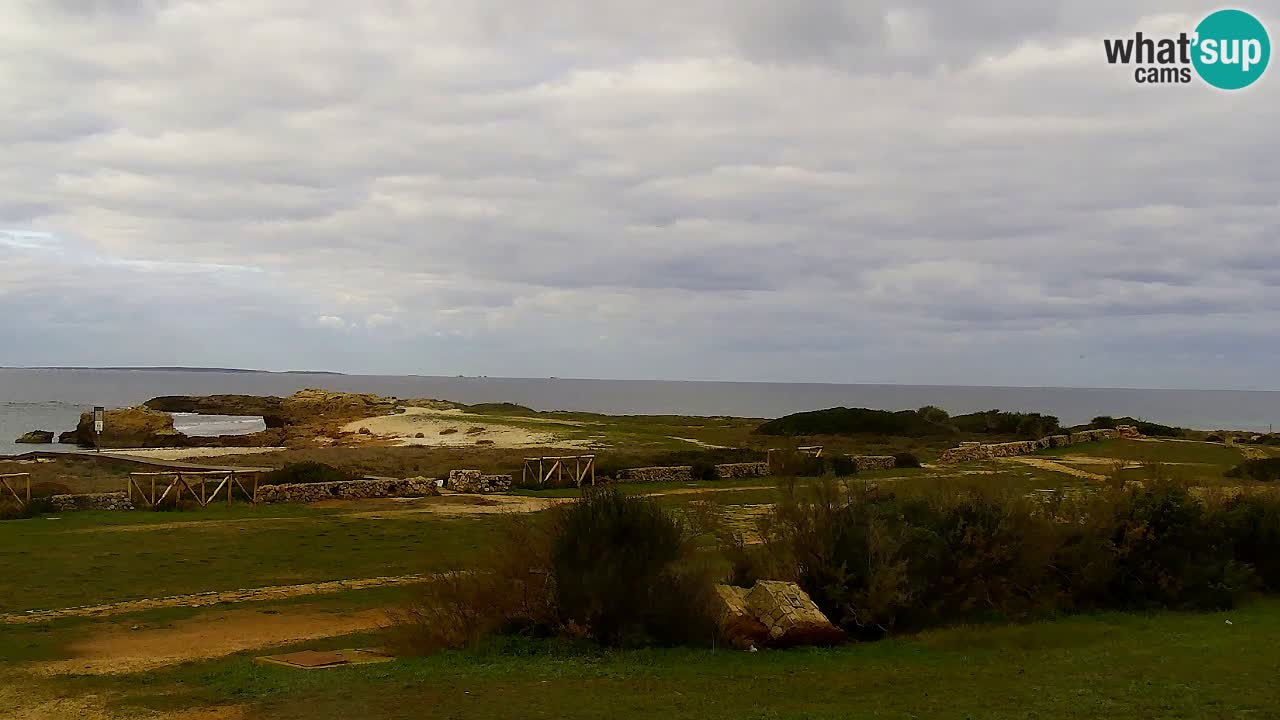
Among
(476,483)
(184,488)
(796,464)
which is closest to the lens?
(184,488)

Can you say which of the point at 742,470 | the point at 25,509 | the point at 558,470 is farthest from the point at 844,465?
the point at 25,509

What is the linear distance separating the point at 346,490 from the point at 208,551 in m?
10.2

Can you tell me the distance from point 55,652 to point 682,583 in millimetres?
7566

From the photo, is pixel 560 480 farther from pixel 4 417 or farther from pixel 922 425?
pixel 4 417

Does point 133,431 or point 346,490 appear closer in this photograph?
point 346,490

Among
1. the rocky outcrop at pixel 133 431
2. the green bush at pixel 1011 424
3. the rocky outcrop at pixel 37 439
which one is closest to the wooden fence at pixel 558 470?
the green bush at pixel 1011 424

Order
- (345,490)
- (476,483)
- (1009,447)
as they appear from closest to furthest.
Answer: (345,490) → (476,483) → (1009,447)

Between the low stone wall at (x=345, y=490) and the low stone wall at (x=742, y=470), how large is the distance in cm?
1082

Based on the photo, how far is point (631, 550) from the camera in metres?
12.3

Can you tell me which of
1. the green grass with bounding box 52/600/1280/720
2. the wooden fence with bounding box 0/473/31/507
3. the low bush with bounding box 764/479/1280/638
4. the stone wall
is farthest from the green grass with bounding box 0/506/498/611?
the stone wall

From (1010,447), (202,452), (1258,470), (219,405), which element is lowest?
(202,452)

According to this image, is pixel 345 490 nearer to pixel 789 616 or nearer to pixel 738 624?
pixel 738 624

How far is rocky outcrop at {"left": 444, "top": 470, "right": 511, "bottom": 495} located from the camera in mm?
33312

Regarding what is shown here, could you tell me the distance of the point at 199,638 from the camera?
13.3 metres
